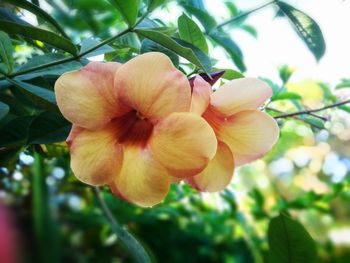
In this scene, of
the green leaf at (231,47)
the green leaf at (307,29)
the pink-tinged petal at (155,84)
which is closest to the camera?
the pink-tinged petal at (155,84)

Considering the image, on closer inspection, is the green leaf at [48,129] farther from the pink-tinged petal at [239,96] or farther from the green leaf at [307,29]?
the green leaf at [307,29]

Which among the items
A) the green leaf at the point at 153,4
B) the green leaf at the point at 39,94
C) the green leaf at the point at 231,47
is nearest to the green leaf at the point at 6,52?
the green leaf at the point at 39,94

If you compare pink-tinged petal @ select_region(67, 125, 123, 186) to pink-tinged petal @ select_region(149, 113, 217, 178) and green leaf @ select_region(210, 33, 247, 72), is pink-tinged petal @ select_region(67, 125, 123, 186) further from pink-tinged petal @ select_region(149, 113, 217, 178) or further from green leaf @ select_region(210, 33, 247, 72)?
green leaf @ select_region(210, 33, 247, 72)

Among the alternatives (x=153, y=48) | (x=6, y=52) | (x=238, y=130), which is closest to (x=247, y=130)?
(x=238, y=130)

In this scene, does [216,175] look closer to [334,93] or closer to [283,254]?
[283,254]

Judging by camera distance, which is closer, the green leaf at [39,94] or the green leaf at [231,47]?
the green leaf at [39,94]

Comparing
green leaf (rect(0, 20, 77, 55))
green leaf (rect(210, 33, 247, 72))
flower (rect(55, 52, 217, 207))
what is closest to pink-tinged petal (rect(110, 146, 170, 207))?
flower (rect(55, 52, 217, 207))

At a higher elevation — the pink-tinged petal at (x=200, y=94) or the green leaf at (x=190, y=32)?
the green leaf at (x=190, y=32)

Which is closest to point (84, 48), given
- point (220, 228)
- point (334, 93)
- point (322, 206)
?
point (334, 93)

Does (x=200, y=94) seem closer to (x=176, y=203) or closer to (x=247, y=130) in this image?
(x=247, y=130)
